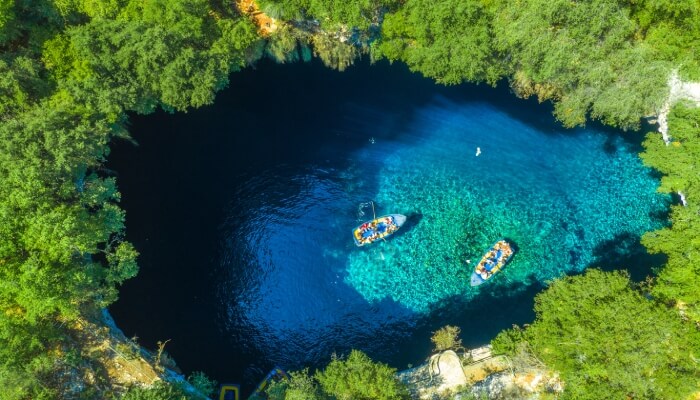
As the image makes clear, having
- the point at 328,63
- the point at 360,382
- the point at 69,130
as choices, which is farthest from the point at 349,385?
the point at 328,63

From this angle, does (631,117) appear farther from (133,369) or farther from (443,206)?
(133,369)

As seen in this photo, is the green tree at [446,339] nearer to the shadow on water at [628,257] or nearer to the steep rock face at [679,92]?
the shadow on water at [628,257]

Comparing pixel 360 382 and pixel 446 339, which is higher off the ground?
pixel 360 382

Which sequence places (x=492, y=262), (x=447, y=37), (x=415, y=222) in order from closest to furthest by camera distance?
(x=492, y=262) → (x=447, y=37) → (x=415, y=222)

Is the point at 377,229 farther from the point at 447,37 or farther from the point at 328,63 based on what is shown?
the point at 447,37

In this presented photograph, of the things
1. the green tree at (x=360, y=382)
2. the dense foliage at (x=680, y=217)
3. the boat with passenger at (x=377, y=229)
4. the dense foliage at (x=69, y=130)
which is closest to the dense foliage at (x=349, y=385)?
the green tree at (x=360, y=382)

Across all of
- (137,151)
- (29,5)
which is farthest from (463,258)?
(29,5)

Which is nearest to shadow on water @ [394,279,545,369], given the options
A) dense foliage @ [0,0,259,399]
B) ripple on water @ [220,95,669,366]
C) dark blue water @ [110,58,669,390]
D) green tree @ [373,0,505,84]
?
dark blue water @ [110,58,669,390]

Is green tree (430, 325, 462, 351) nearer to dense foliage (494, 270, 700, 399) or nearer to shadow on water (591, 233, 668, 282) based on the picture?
dense foliage (494, 270, 700, 399)
